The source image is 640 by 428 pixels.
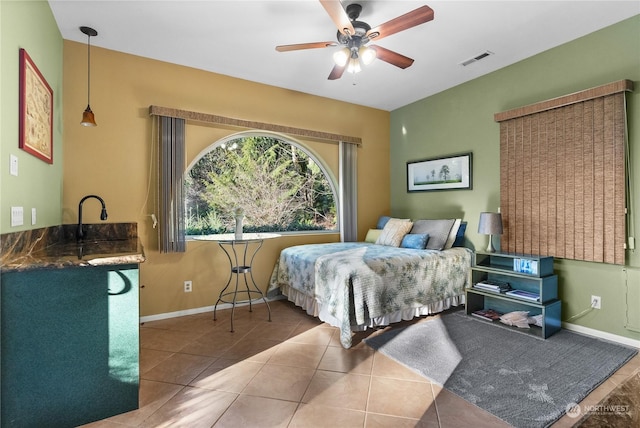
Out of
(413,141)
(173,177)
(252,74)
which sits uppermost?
(252,74)

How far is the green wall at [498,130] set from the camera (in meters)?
2.62

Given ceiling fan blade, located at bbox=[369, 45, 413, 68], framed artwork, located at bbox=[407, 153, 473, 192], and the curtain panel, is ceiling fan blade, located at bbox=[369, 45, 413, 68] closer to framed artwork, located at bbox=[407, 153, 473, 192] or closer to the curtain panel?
framed artwork, located at bbox=[407, 153, 473, 192]

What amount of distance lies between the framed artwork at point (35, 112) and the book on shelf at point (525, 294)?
3937 millimetres

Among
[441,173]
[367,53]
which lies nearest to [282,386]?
[367,53]

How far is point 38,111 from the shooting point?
2.10m

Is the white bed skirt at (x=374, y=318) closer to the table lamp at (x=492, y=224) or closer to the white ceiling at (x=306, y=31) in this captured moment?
the table lamp at (x=492, y=224)

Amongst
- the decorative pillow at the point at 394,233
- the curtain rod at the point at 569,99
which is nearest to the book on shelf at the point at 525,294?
the decorative pillow at the point at 394,233

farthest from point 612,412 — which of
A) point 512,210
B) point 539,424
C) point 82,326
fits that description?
point 512,210

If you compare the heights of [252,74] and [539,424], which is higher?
[252,74]

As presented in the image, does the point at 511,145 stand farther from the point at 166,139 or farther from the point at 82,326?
the point at 82,326

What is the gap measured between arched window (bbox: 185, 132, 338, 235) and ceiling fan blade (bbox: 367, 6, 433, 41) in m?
2.08

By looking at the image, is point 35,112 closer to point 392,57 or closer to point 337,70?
point 337,70

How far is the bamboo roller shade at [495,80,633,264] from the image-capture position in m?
2.63

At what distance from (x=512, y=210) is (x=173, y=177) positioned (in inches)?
142
